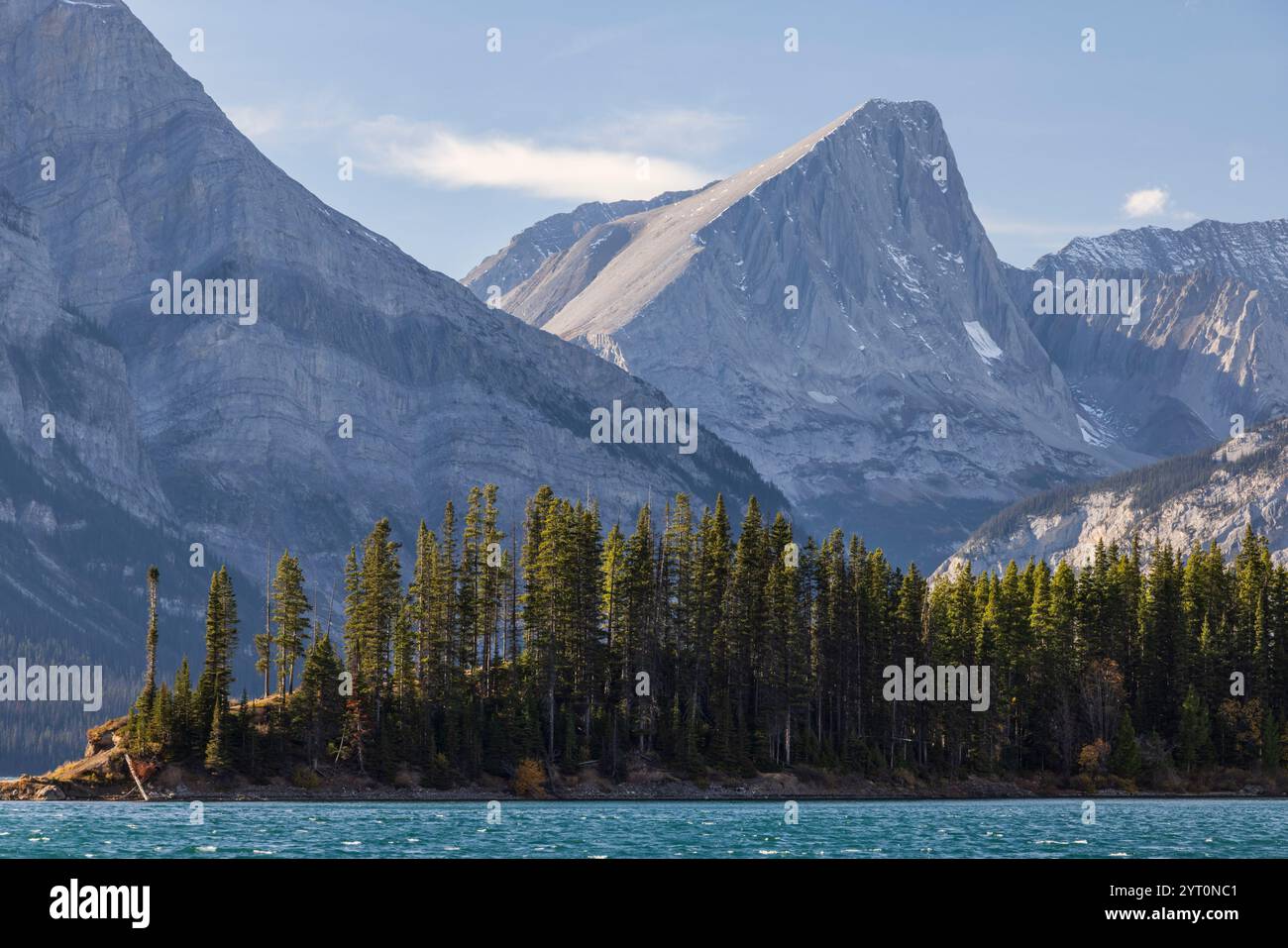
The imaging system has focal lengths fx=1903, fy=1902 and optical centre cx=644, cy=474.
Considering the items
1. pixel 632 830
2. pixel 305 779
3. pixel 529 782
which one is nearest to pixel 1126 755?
pixel 529 782

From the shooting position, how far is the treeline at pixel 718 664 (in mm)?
150125

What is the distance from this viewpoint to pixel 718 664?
168 meters

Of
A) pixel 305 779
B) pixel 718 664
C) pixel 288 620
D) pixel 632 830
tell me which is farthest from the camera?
pixel 718 664

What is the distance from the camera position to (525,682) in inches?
6265

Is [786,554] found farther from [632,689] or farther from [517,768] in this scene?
[517,768]

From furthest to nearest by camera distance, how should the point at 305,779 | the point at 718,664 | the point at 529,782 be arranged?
the point at 718,664 < the point at 529,782 < the point at 305,779

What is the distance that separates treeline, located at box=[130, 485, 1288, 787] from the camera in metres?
150

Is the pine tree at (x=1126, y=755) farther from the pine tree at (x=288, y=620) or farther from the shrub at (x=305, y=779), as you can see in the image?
the pine tree at (x=288, y=620)

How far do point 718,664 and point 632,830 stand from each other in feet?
214

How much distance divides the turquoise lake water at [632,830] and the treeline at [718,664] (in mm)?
14928

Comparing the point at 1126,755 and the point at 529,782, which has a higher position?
the point at 1126,755

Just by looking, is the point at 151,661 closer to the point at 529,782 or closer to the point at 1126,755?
the point at 529,782

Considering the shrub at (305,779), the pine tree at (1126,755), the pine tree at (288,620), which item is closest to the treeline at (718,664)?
the pine tree at (1126,755)
